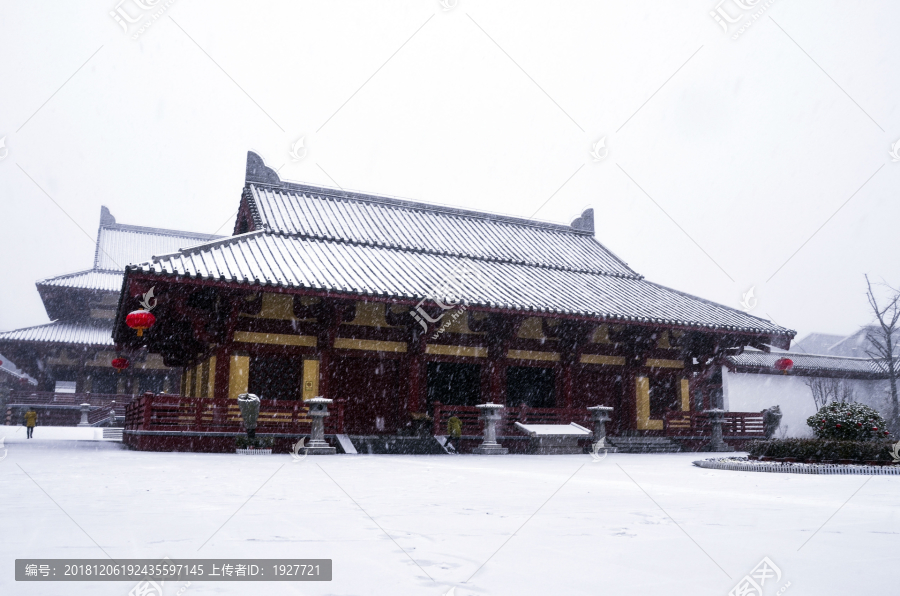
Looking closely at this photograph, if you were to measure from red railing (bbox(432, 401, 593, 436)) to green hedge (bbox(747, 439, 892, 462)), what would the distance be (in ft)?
18.2

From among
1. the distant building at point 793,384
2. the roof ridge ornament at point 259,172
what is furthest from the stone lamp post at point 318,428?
the distant building at point 793,384

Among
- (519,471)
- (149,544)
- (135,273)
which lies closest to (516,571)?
(149,544)

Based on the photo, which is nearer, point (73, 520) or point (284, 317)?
point (73, 520)

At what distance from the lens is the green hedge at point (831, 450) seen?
9.62 metres

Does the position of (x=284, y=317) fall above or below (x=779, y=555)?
above

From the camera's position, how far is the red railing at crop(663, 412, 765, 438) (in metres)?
17.3

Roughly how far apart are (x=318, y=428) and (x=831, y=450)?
8403mm

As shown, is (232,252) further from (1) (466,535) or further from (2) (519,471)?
(1) (466,535)

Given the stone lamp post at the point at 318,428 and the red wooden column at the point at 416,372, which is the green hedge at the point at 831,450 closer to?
the red wooden column at the point at 416,372

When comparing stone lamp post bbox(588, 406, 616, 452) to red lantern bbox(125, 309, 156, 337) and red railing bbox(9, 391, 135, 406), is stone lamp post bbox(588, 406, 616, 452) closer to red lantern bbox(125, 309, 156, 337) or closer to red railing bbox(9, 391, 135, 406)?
red lantern bbox(125, 309, 156, 337)

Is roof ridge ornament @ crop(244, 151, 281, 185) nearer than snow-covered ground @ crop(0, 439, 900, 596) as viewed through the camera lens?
No

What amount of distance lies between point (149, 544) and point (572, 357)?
45.2 feet

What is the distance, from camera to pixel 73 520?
166 inches
